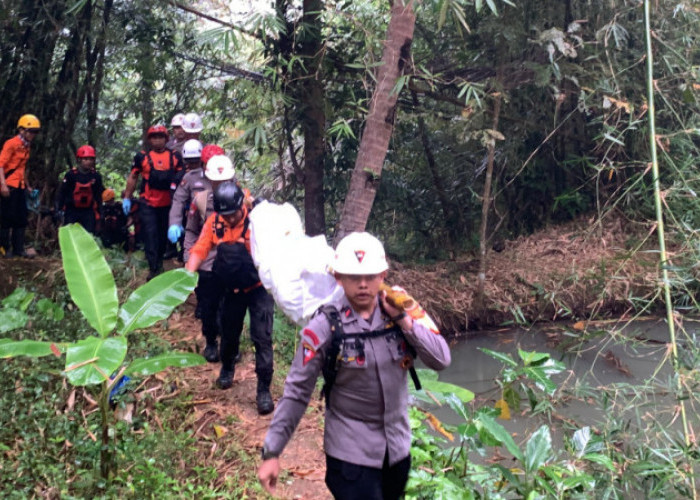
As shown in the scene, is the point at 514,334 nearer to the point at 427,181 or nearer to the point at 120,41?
the point at 427,181

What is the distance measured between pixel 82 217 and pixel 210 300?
364cm

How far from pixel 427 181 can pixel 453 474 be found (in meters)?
7.63

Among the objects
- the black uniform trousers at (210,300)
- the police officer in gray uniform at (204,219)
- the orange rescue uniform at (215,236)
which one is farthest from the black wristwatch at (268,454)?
the police officer in gray uniform at (204,219)

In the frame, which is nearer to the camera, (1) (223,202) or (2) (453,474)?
(2) (453,474)

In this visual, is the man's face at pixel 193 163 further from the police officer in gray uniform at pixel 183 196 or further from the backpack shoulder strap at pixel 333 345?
the backpack shoulder strap at pixel 333 345

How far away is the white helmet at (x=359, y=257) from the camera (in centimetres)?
273

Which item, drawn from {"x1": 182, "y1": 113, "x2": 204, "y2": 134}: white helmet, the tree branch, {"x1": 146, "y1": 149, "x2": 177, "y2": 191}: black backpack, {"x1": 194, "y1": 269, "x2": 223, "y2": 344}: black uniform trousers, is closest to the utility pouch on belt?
{"x1": 194, "y1": 269, "x2": 223, "y2": 344}: black uniform trousers

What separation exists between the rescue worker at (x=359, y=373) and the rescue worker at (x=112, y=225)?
676 centimetres

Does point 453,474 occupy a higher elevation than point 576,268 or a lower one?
lower

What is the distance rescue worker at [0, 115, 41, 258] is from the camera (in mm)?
7328

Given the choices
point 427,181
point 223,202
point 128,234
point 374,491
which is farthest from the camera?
point 427,181

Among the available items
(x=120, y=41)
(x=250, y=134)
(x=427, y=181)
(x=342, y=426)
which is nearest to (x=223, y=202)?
(x=342, y=426)

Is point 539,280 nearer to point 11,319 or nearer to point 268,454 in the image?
point 11,319

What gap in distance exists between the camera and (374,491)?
110 inches
